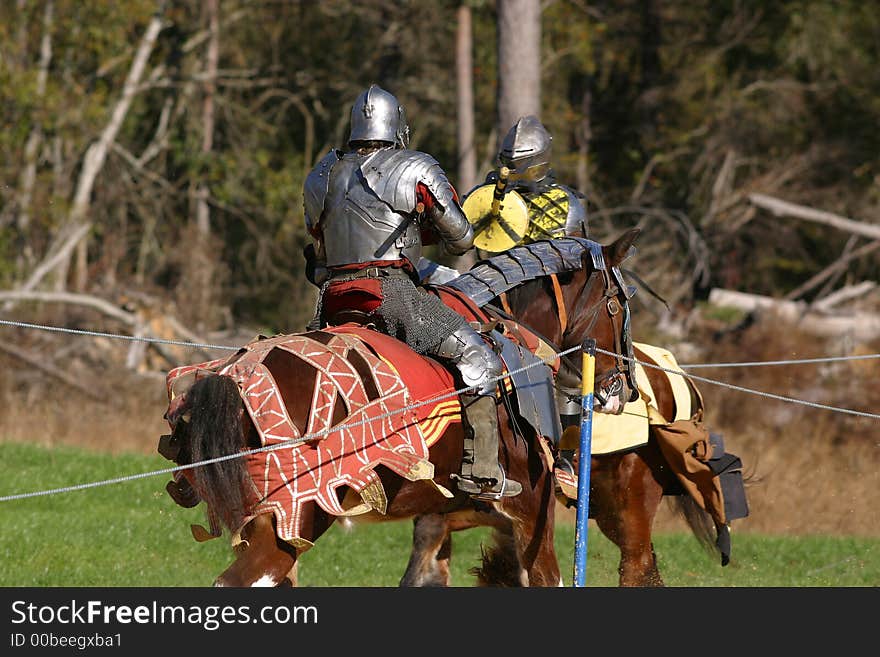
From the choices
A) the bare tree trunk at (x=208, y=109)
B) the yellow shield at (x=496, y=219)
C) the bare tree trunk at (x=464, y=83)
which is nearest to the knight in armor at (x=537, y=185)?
the yellow shield at (x=496, y=219)

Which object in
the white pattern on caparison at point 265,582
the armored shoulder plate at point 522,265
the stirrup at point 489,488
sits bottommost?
the white pattern on caparison at point 265,582

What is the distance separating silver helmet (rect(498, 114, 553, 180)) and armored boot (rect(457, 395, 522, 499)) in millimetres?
1678

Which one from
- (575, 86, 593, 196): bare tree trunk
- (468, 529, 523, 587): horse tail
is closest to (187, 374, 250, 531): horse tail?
(468, 529, 523, 587): horse tail

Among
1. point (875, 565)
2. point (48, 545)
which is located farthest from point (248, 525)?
point (875, 565)

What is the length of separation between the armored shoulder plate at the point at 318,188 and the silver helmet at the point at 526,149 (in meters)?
1.45

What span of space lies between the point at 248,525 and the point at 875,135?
832 inches

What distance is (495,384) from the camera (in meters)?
6.12

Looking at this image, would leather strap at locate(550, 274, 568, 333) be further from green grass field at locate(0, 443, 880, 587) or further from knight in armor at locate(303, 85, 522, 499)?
green grass field at locate(0, 443, 880, 587)

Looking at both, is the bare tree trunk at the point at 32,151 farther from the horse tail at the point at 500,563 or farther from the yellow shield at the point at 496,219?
the horse tail at the point at 500,563

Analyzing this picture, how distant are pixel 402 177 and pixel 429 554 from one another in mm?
2661

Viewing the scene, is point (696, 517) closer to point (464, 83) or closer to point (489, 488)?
point (489, 488)

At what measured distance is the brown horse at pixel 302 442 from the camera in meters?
5.14

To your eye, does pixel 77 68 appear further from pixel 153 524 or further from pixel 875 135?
pixel 875 135

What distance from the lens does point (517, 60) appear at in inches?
555
